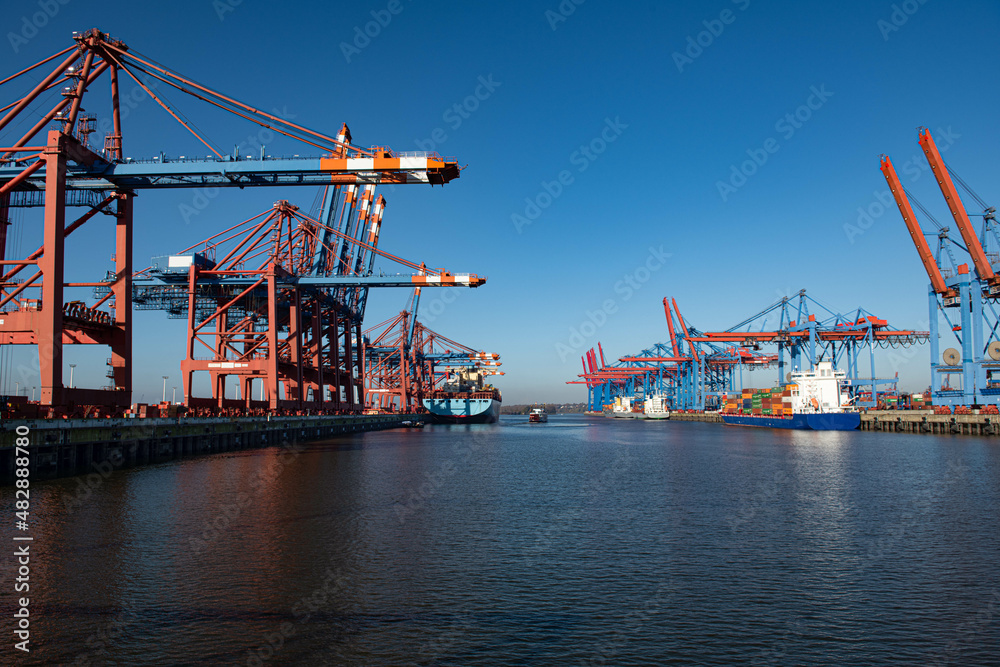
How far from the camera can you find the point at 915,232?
213 feet

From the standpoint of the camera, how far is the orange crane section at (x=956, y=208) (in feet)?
187

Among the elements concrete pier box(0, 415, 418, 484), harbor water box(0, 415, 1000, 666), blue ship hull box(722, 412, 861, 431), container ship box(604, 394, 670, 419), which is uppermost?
concrete pier box(0, 415, 418, 484)

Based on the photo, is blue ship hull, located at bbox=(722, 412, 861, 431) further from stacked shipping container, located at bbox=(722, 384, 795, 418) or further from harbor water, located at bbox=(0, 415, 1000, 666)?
harbor water, located at bbox=(0, 415, 1000, 666)

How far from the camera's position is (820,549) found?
15.3 m

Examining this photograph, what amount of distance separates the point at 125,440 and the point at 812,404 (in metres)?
68.1

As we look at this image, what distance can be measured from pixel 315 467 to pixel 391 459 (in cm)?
643

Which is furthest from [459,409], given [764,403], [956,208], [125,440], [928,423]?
[125,440]

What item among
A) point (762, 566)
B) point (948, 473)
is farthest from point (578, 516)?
point (948, 473)

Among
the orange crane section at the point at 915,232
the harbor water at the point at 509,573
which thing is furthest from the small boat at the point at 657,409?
the harbor water at the point at 509,573

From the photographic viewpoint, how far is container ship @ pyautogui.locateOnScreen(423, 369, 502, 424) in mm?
107250

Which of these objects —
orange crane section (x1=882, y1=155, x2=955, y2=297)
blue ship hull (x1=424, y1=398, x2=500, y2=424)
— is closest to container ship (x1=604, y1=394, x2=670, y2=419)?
blue ship hull (x1=424, y1=398, x2=500, y2=424)

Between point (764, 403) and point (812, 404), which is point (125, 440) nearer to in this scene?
point (812, 404)

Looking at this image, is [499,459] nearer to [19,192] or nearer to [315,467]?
[315,467]

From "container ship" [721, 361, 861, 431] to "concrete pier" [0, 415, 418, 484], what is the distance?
5408 cm
